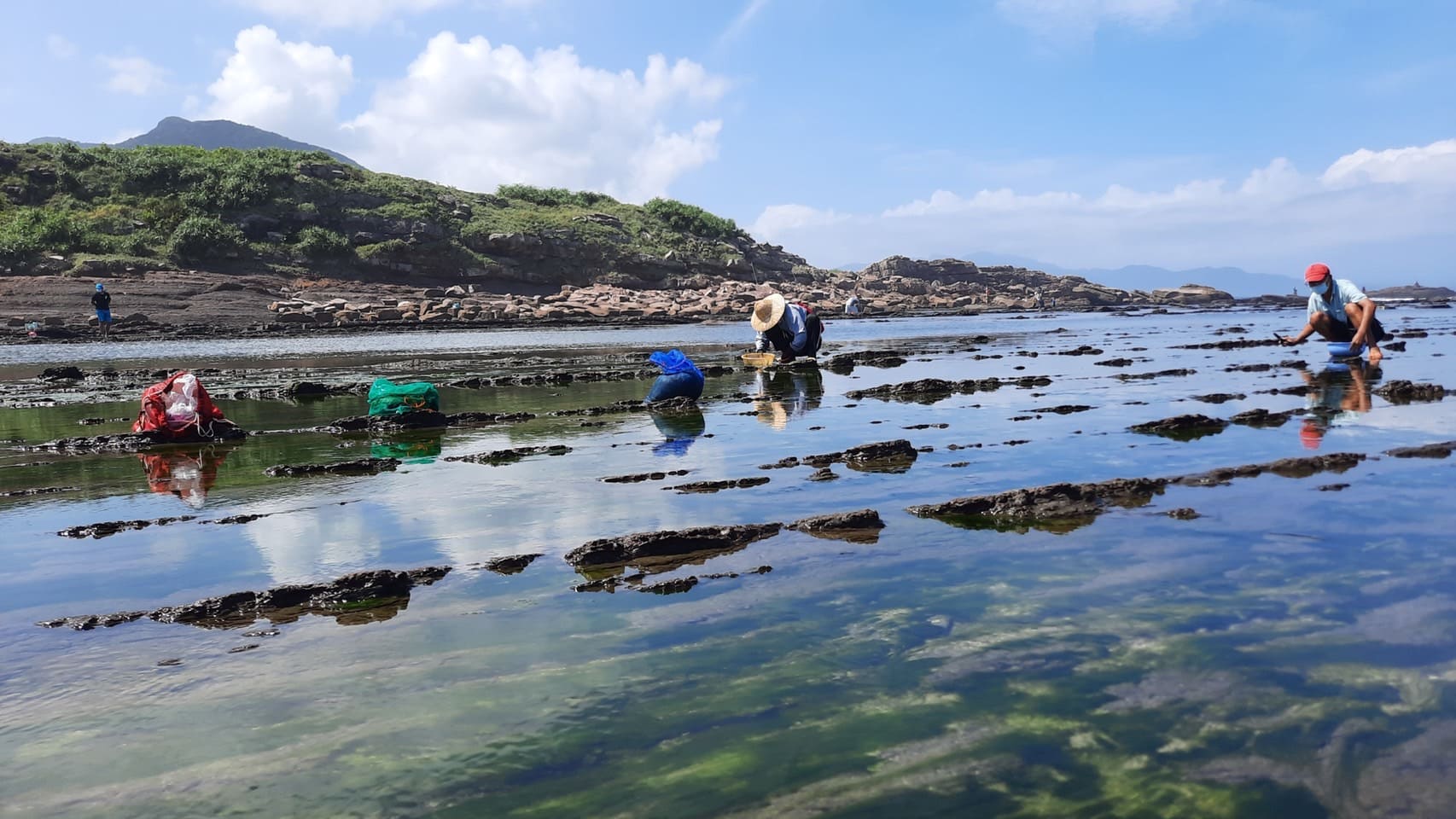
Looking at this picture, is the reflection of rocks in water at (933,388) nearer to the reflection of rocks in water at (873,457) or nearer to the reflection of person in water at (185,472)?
the reflection of rocks in water at (873,457)

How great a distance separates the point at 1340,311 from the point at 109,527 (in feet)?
75.3

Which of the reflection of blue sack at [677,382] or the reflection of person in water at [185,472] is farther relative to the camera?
the reflection of blue sack at [677,382]

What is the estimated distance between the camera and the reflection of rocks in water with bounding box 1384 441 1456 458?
9977 millimetres

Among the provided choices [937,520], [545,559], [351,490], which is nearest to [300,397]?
[351,490]

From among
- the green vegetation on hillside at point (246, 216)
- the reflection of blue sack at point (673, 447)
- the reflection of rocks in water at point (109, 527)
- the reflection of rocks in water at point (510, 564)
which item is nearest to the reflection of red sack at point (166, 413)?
the reflection of rocks in water at point (109, 527)

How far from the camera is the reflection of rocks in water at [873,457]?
10.9 m

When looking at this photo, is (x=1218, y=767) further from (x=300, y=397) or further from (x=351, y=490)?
(x=300, y=397)

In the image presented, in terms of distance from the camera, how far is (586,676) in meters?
5.01

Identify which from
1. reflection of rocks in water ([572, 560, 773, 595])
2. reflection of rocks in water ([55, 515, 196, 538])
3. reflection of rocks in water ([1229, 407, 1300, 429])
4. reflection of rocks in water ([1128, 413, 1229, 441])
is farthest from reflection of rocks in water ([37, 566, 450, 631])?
reflection of rocks in water ([1229, 407, 1300, 429])

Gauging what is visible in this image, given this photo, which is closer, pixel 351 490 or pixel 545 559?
pixel 545 559

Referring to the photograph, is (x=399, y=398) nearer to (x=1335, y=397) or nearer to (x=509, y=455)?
(x=509, y=455)

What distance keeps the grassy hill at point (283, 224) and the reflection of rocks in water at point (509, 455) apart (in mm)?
55810

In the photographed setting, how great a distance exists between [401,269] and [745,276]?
1325 inches

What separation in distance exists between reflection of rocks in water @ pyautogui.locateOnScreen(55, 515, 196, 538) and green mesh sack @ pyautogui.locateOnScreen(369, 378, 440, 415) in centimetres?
685
